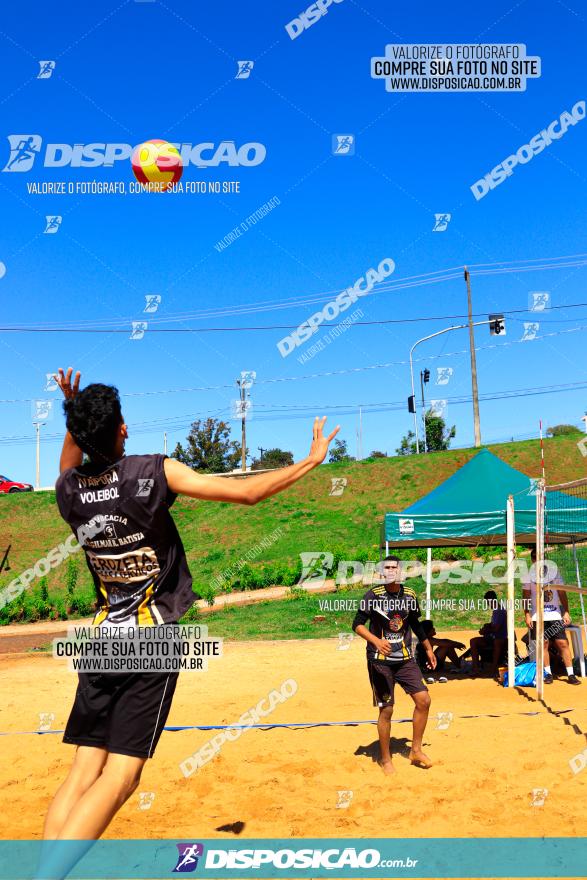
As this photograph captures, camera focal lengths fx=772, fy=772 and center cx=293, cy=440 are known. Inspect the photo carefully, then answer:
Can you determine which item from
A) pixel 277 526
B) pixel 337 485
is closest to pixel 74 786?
pixel 277 526

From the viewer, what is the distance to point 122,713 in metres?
3.36

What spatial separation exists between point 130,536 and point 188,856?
2.50 meters

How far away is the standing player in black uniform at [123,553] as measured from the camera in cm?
329

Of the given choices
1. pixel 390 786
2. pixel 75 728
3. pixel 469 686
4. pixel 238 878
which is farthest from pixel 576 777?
Result: pixel 469 686

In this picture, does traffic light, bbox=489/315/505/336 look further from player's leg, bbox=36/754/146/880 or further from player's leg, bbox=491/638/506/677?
player's leg, bbox=36/754/146/880

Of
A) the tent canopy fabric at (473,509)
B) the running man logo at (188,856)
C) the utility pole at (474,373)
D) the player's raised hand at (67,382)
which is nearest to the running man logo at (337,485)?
the utility pole at (474,373)

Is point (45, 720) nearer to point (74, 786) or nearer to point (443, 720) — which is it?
point (443, 720)

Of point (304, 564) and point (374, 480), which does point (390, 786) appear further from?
point (374, 480)

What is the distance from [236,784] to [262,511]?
34.2 metres

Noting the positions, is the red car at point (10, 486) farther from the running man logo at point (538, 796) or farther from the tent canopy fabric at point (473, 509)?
the running man logo at point (538, 796)

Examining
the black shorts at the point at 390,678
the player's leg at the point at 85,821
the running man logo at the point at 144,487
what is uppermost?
the running man logo at the point at 144,487

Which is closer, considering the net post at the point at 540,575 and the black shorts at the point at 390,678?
the black shorts at the point at 390,678

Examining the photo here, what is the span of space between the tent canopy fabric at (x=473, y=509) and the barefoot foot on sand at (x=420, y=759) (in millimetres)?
5227

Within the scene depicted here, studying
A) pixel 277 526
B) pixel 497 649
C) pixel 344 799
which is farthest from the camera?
pixel 277 526
